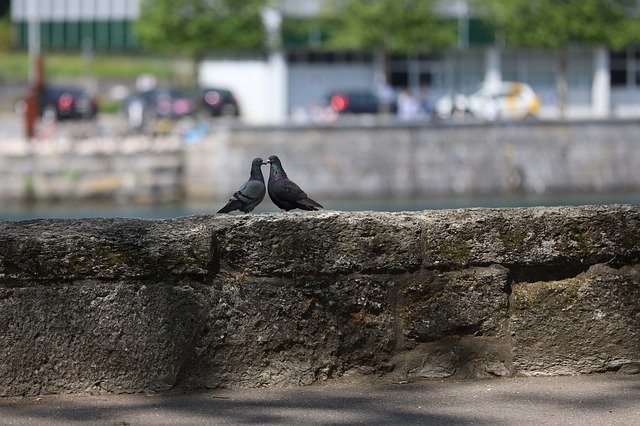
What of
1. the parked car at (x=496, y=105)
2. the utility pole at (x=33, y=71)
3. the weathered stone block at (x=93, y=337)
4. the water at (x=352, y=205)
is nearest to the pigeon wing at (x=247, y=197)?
the weathered stone block at (x=93, y=337)

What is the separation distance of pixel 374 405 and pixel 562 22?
5047 centimetres

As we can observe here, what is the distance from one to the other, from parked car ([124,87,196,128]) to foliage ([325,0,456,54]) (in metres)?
7.29

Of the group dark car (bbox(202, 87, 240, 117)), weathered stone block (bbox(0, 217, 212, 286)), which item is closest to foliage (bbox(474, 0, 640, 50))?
dark car (bbox(202, 87, 240, 117))

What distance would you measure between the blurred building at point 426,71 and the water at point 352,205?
1280 cm

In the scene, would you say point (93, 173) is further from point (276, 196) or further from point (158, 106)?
point (276, 196)

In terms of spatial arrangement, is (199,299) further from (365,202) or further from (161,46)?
(161,46)

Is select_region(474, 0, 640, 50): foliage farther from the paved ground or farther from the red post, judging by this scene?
the paved ground

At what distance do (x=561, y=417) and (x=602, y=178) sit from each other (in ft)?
146

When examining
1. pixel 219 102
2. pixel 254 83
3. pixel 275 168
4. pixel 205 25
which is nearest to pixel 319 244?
pixel 275 168

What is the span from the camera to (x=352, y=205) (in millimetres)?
46844

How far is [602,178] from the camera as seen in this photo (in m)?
48.6

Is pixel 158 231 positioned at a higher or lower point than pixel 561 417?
higher

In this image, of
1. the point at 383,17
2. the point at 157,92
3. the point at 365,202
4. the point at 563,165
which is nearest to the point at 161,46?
the point at 157,92

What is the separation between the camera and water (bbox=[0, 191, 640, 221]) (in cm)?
4504
